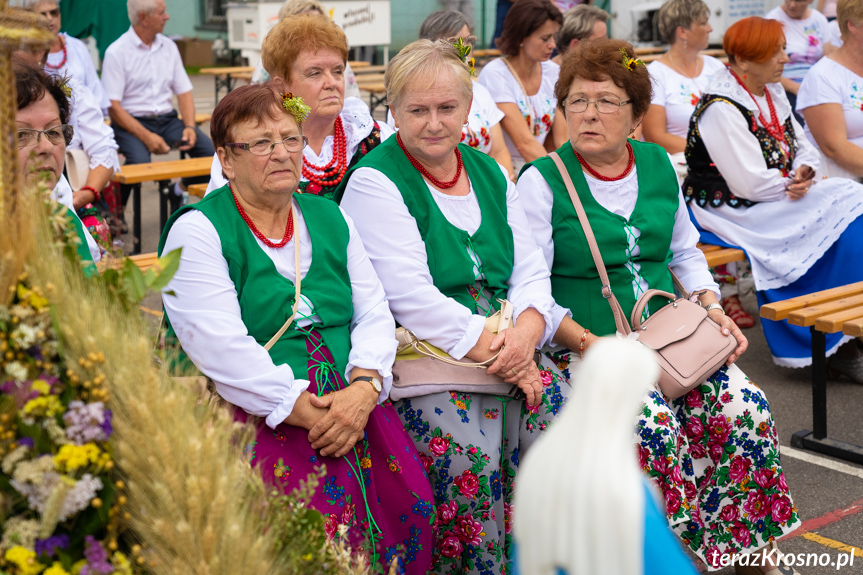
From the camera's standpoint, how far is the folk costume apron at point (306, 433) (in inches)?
94.0

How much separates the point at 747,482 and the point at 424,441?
1.09 meters

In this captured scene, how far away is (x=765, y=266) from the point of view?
4766 mm

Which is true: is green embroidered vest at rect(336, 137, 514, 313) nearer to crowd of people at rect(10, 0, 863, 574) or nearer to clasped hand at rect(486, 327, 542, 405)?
crowd of people at rect(10, 0, 863, 574)

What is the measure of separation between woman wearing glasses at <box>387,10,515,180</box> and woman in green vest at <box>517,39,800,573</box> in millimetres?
1581

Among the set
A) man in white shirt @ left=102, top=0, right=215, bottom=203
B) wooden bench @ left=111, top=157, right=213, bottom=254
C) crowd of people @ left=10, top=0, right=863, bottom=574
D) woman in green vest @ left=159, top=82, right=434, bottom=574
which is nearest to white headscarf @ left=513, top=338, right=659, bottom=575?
crowd of people @ left=10, top=0, right=863, bottom=574

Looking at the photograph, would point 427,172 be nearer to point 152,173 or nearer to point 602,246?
point 602,246

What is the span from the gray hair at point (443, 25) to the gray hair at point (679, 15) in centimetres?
161

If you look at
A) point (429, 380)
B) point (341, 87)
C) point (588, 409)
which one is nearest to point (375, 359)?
point (429, 380)

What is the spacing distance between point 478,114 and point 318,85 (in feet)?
5.64

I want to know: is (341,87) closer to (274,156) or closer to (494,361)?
(274,156)

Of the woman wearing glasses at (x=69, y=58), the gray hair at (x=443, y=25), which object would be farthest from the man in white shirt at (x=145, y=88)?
the gray hair at (x=443, y=25)

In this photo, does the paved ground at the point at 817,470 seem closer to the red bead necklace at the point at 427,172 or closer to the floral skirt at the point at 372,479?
the floral skirt at the point at 372,479

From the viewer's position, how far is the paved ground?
312 centimetres

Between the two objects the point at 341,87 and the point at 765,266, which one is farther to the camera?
the point at 765,266
